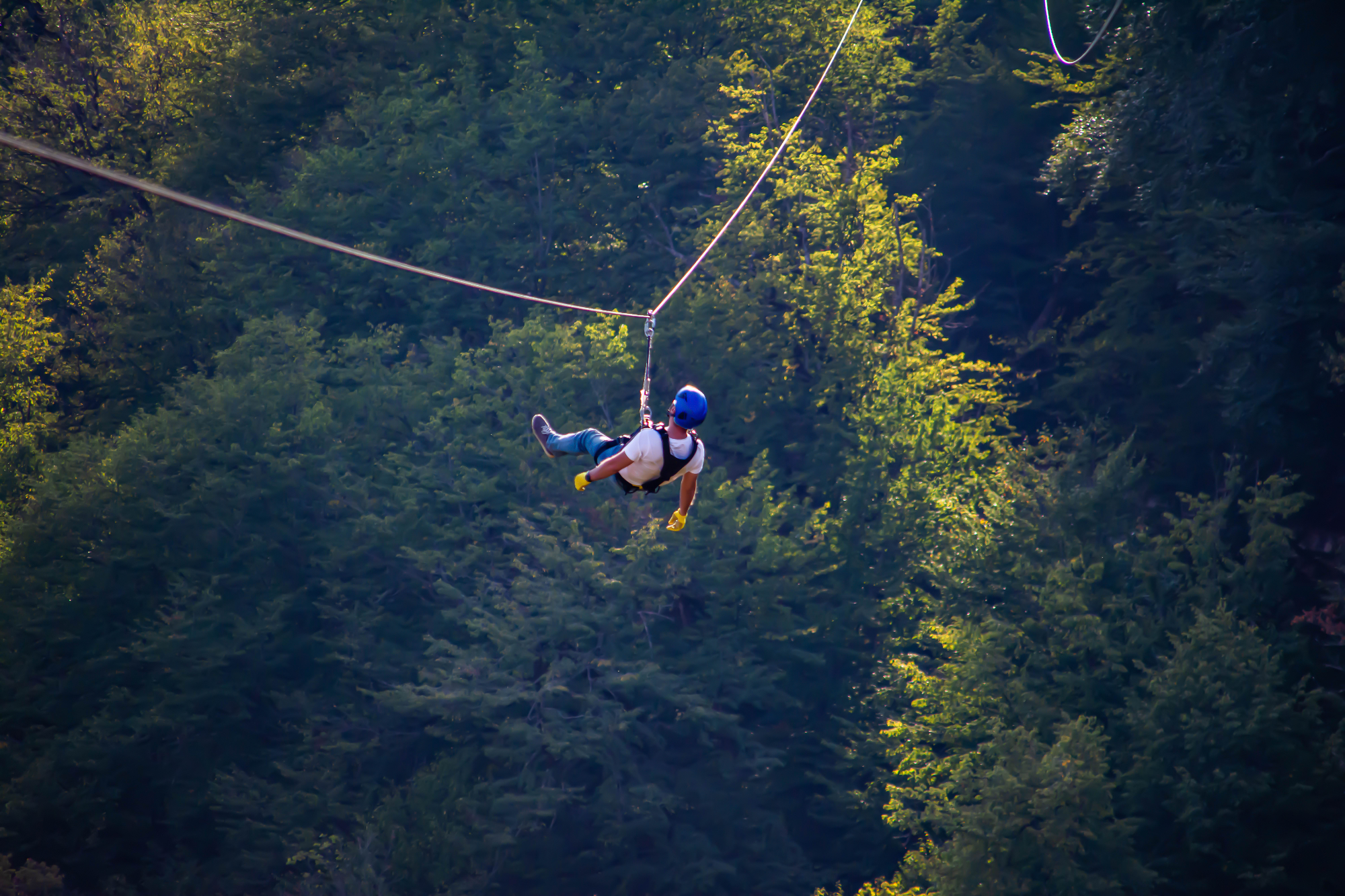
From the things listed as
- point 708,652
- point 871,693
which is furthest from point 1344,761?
point 708,652

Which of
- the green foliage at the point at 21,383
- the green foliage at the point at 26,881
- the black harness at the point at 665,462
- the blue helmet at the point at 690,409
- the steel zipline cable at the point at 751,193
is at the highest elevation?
the blue helmet at the point at 690,409

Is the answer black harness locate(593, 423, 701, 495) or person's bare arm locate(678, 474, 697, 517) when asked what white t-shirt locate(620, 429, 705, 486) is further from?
person's bare arm locate(678, 474, 697, 517)

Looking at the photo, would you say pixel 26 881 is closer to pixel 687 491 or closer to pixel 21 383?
pixel 21 383

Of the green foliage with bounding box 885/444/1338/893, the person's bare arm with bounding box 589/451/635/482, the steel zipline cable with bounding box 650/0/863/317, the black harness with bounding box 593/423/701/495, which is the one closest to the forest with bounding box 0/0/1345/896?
the green foliage with bounding box 885/444/1338/893

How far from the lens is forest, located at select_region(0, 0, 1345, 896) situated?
2131cm

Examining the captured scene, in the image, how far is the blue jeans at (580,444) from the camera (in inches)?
389

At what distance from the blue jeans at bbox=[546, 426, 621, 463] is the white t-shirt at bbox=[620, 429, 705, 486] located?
39 cm

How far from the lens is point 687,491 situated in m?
10.2

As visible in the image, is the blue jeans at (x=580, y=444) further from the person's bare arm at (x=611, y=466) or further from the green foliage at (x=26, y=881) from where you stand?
the green foliage at (x=26, y=881)

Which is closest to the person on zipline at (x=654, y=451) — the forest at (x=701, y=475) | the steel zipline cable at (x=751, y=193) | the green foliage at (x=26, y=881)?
the steel zipline cable at (x=751, y=193)

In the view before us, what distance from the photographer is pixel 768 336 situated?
2820 cm

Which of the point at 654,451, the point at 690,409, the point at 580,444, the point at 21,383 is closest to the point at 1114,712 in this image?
the point at 580,444

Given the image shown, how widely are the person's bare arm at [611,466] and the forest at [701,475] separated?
13017mm

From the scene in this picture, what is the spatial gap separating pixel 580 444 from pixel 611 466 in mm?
996
